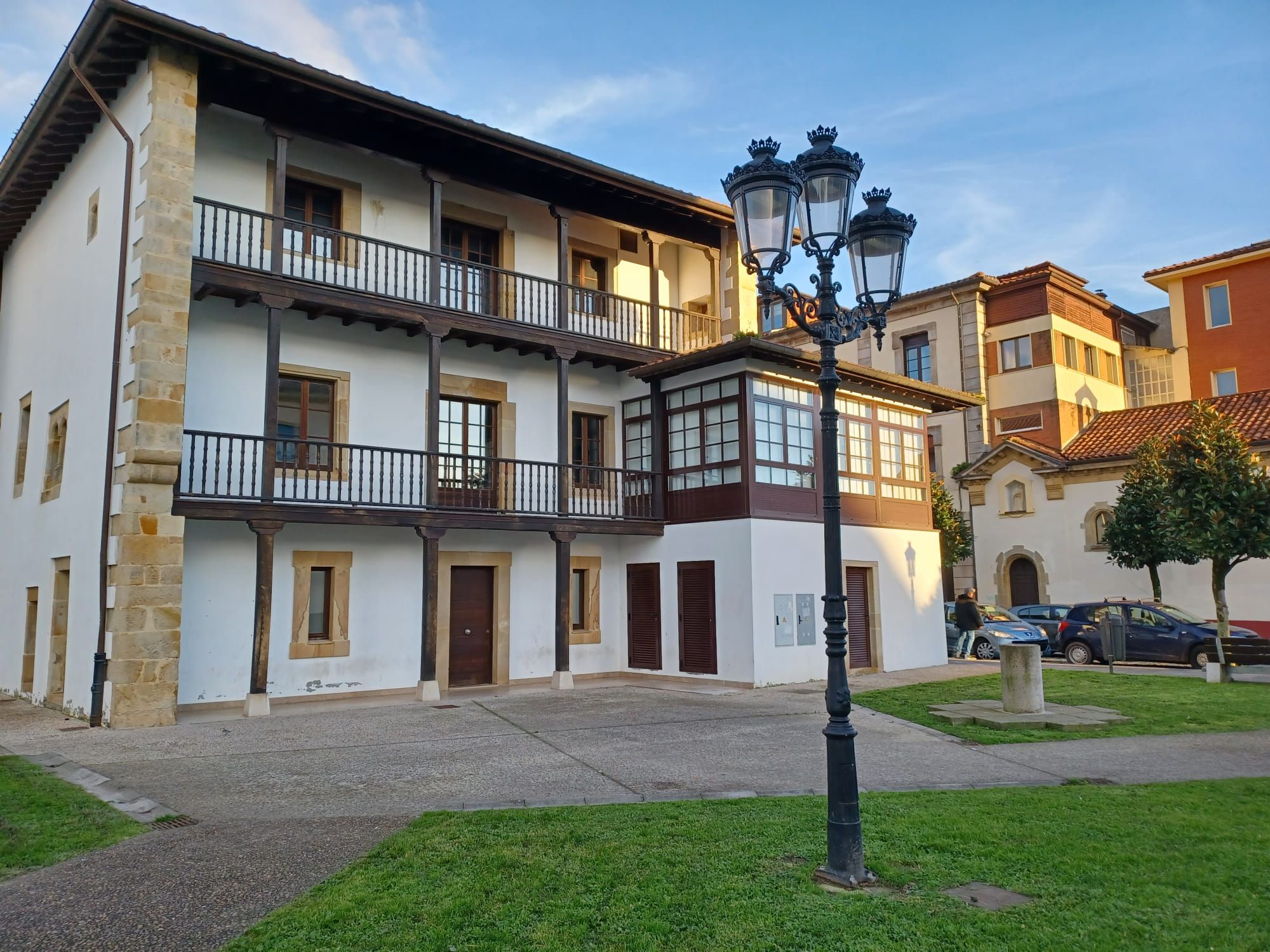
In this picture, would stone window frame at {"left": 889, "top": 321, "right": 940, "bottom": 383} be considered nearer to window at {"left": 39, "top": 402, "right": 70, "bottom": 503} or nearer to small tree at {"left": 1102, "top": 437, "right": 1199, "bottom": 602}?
small tree at {"left": 1102, "top": 437, "right": 1199, "bottom": 602}

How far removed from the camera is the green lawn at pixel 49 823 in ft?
19.4

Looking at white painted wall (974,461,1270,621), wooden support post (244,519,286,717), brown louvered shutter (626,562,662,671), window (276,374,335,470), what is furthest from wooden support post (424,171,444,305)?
white painted wall (974,461,1270,621)

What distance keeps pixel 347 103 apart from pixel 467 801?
440 inches

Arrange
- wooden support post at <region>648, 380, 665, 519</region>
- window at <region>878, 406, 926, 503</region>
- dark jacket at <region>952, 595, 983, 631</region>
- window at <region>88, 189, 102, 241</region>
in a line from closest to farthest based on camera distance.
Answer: window at <region>88, 189, 102, 241</region>, wooden support post at <region>648, 380, 665, 519</region>, window at <region>878, 406, 926, 503</region>, dark jacket at <region>952, 595, 983, 631</region>

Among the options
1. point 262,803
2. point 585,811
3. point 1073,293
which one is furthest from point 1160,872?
point 1073,293

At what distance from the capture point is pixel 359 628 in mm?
14633

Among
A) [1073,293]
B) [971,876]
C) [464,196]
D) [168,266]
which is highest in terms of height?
[1073,293]

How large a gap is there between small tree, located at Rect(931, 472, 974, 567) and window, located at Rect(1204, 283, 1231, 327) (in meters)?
11.8

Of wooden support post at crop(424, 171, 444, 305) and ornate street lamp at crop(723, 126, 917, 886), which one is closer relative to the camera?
ornate street lamp at crop(723, 126, 917, 886)

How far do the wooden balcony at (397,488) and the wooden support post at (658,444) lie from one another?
5.7 inches

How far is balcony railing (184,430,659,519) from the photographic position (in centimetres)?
1301

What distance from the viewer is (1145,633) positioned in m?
19.5

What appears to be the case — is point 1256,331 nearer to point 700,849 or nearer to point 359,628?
point 359,628

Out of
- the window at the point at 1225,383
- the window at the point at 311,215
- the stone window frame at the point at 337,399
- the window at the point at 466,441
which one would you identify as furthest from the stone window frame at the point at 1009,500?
the window at the point at 311,215
